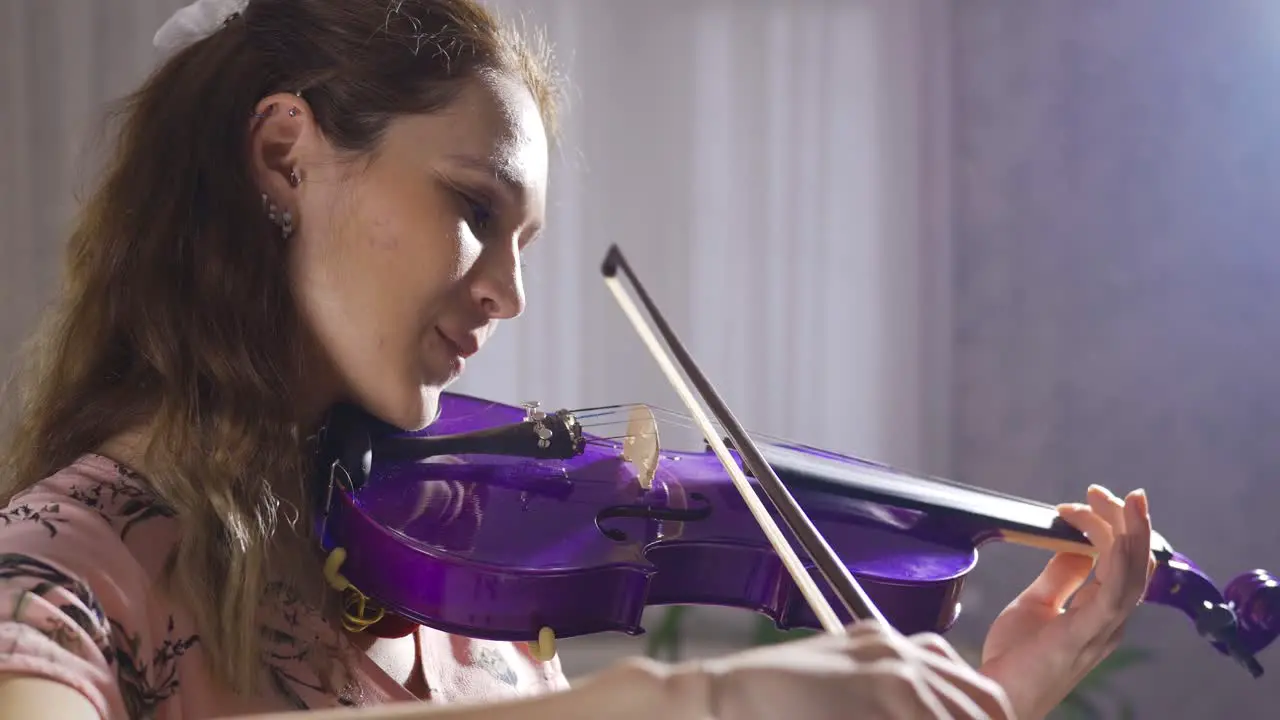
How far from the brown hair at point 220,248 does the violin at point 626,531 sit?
0.27 feet

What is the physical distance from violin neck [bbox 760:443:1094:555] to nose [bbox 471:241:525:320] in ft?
0.87

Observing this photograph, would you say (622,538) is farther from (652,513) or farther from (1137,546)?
(1137,546)

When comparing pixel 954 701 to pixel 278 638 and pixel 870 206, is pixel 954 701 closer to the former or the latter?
pixel 278 638

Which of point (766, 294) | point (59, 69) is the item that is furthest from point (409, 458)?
point (59, 69)

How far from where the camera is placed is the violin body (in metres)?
0.82

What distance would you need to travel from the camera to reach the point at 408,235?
2.74 feet

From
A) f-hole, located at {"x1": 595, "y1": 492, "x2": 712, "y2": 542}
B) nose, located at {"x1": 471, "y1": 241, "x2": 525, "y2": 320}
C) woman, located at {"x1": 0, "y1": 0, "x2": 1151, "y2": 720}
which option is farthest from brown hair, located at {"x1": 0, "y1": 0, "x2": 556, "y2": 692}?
f-hole, located at {"x1": 595, "y1": 492, "x2": 712, "y2": 542}

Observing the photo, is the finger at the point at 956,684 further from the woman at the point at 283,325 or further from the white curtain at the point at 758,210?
the white curtain at the point at 758,210

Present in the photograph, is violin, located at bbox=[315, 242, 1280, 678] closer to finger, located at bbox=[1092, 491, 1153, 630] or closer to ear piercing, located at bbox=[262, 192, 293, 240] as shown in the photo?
finger, located at bbox=[1092, 491, 1153, 630]

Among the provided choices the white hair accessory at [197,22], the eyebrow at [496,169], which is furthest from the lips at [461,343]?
the white hair accessory at [197,22]

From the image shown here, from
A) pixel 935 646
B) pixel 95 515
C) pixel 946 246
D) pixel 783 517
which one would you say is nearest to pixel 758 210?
pixel 946 246

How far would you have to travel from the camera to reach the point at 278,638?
31.1 inches

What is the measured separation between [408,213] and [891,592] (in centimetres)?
48

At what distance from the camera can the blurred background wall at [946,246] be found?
206 centimetres
